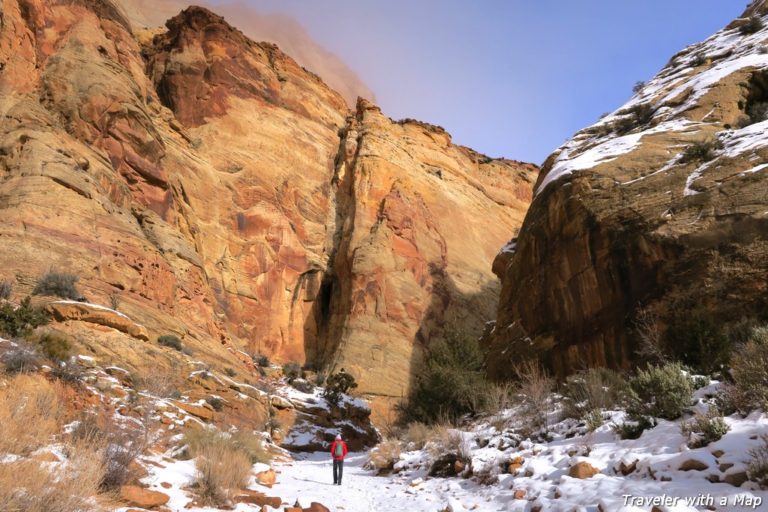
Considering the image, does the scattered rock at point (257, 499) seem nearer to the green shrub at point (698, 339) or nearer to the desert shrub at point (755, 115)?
the green shrub at point (698, 339)

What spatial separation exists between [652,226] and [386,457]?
9063mm

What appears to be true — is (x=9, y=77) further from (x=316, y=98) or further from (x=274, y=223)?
(x=316, y=98)

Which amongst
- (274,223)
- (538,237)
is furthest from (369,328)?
(538,237)

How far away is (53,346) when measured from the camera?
10.2 m

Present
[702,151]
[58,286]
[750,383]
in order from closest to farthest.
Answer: [750,383] < [702,151] < [58,286]

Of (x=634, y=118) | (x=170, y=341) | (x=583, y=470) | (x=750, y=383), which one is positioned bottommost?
(x=583, y=470)

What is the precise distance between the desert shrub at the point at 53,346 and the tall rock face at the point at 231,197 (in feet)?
15.3

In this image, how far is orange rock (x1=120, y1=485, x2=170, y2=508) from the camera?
5.45 metres

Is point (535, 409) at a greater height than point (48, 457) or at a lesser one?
greater

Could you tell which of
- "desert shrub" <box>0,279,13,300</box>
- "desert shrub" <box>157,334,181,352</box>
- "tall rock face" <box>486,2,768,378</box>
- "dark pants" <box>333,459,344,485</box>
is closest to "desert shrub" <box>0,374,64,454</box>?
"dark pants" <box>333,459,344,485</box>

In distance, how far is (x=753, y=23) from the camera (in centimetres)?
2027

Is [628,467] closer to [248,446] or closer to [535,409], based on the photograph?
[535,409]

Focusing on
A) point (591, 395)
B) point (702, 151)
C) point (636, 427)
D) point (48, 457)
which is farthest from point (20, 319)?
point (702, 151)

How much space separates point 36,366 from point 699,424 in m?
10.5
